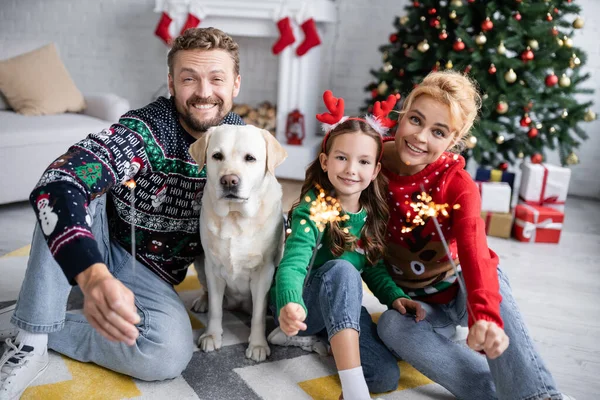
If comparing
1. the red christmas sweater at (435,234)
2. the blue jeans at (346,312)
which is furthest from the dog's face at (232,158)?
the red christmas sweater at (435,234)

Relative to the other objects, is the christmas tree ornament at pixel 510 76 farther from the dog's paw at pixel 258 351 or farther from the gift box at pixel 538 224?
the dog's paw at pixel 258 351

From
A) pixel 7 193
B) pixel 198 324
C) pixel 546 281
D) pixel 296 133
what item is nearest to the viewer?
pixel 198 324

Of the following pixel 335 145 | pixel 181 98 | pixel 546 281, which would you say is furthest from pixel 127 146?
pixel 546 281

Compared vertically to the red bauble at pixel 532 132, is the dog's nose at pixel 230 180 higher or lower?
higher

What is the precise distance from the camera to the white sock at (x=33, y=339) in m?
1.46

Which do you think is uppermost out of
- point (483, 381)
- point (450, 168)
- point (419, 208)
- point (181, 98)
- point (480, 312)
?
point (181, 98)

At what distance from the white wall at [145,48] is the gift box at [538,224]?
134 cm

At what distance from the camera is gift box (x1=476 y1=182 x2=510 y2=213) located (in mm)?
3085

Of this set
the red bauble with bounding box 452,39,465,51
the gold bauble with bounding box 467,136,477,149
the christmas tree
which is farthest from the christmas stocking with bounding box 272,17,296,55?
the gold bauble with bounding box 467,136,477,149

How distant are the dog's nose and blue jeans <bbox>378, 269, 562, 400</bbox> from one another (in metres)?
0.61

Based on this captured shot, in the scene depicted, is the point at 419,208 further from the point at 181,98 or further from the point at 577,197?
the point at 577,197

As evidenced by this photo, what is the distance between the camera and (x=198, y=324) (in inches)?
74.1

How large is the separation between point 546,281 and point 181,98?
1.89 m

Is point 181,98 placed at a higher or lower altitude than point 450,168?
higher
